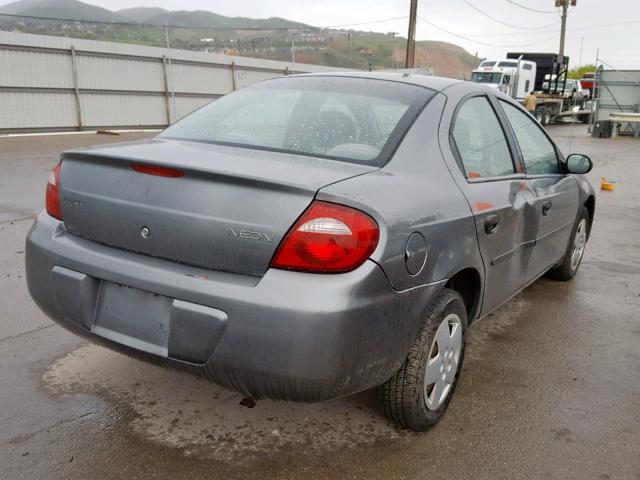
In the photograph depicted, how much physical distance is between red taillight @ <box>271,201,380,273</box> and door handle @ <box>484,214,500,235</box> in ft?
3.10

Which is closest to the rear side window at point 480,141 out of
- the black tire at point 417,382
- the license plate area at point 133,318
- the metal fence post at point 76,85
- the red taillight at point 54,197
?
the black tire at point 417,382

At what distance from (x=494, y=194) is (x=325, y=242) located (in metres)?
1.25

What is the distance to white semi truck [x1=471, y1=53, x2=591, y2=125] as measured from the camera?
89.1 ft

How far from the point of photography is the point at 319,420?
2688mm

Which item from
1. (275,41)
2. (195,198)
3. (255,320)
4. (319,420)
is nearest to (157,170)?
(195,198)

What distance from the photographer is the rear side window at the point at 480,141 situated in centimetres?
286

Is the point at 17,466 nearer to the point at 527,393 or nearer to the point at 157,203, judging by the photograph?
the point at 157,203

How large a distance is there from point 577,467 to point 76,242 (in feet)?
7.35

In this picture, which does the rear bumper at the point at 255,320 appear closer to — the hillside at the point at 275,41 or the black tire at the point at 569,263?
the black tire at the point at 569,263

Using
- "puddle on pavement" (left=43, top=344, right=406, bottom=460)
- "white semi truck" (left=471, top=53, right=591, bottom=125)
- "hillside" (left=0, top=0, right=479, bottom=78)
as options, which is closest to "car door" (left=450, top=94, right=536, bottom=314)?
"puddle on pavement" (left=43, top=344, right=406, bottom=460)

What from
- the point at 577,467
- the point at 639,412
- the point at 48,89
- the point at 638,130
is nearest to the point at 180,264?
the point at 577,467

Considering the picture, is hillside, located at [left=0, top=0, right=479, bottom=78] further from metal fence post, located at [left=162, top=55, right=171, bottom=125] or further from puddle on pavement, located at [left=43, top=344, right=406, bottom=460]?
puddle on pavement, located at [left=43, top=344, right=406, bottom=460]

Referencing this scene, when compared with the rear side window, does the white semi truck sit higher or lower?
higher

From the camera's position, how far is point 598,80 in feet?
79.3
